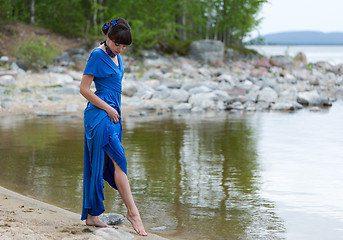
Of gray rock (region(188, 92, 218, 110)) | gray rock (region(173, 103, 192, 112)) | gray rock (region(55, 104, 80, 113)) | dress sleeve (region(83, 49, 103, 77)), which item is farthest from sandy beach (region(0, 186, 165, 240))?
gray rock (region(188, 92, 218, 110))

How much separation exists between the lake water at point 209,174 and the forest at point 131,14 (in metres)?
16.5

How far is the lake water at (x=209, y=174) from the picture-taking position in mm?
5727

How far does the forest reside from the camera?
29766 millimetres

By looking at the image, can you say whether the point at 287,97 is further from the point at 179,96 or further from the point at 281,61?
the point at 281,61

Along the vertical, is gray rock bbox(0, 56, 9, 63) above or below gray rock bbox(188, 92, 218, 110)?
above

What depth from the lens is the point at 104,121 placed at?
466 centimetres

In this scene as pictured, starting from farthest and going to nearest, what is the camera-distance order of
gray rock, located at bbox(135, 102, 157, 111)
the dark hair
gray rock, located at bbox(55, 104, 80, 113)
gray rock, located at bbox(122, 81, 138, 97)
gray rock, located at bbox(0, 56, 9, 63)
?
gray rock, located at bbox(0, 56, 9, 63) < gray rock, located at bbox(122, 81, 138, 97) < gray rock, located at bbox(135, 102, 157, 111) < gray rock, located at bbox(55, 104, 80, 113) < the dark hair

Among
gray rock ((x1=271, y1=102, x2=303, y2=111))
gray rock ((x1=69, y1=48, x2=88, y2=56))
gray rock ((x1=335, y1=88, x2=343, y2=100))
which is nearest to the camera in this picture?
gray rock ((x1=271, y1=102, x2=303, y2=111))

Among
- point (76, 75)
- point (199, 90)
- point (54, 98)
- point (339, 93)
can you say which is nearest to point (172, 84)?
point (199, 90)

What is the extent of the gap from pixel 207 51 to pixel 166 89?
1219 centimetres

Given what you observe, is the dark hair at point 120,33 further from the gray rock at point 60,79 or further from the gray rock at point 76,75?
the gray rock at point 76,75

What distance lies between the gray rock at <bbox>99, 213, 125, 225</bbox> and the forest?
2391 centimetres

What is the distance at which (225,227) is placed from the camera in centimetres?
553

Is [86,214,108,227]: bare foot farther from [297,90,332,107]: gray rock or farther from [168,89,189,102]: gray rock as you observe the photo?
[297,90,332,107]: gray rock
